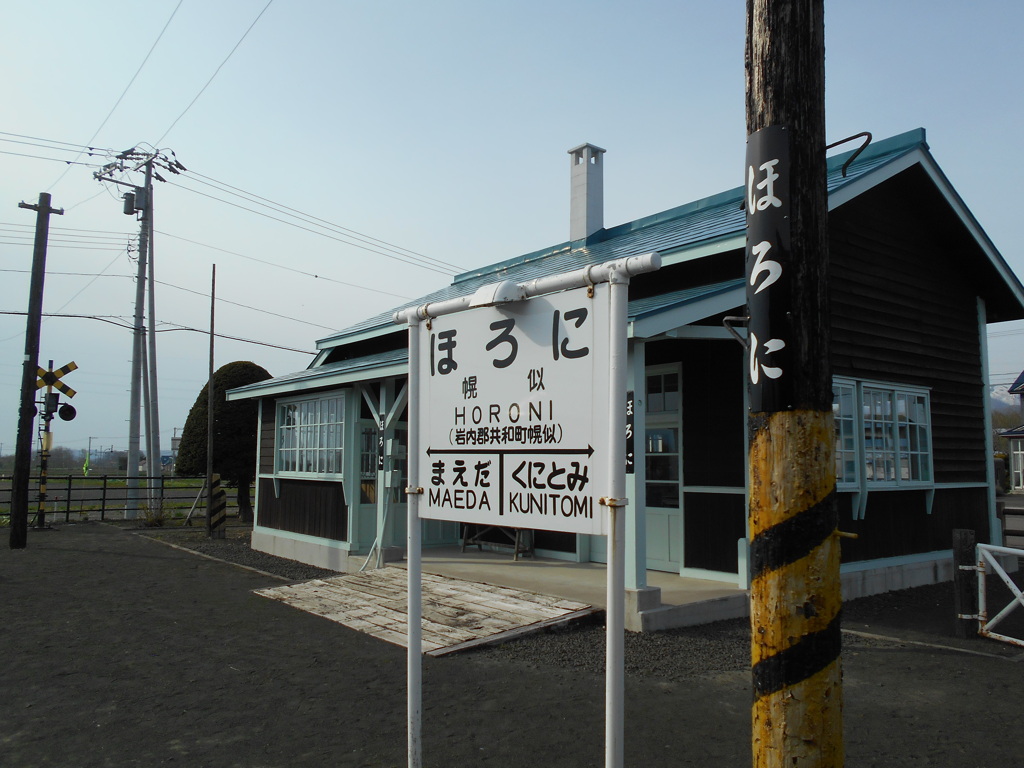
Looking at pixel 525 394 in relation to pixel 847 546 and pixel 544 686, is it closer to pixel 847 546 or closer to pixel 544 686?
pixel 544 686

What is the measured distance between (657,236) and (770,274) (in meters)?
8.55

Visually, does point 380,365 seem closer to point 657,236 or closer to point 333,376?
point 333,376

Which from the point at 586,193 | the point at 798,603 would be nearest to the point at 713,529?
the point at 798,603

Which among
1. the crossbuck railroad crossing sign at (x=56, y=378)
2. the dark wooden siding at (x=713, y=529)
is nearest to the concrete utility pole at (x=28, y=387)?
the crossbuck railroad crossing sign at (x=56, y=378)

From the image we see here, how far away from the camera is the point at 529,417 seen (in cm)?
339

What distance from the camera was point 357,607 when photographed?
27.4 ft

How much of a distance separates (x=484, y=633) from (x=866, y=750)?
3355 millimetres

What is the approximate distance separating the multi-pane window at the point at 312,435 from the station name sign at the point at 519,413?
8.43 metres

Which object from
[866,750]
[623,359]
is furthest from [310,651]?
[623,359]

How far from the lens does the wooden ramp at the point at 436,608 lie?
23.1 feet

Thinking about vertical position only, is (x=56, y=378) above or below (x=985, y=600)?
above

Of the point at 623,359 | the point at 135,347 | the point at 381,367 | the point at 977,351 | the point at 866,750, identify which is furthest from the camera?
the point at 135,347

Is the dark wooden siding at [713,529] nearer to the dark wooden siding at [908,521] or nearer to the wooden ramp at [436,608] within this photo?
the dark wooden siding at [908,521]

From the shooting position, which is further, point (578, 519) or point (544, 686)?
point (544, 686)
